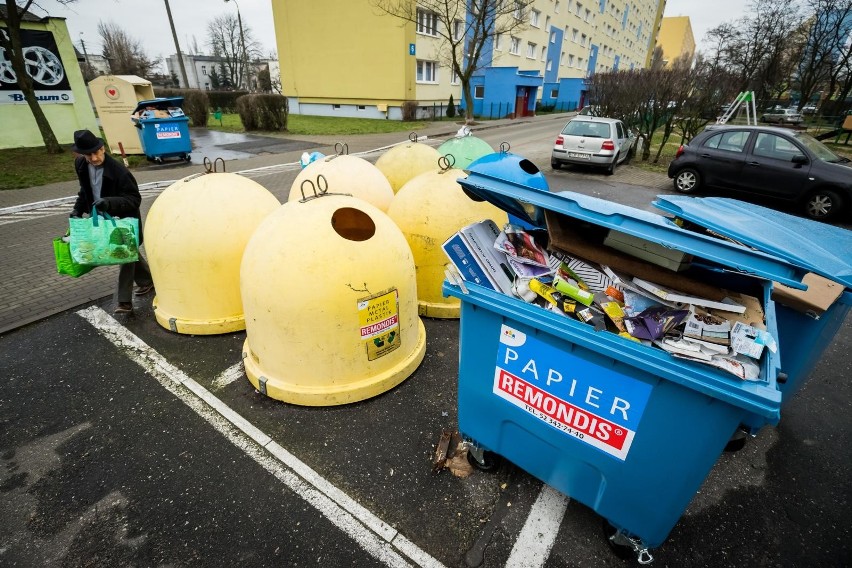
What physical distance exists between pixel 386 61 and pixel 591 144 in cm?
1827

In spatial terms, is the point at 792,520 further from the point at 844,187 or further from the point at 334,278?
the point at 844,187

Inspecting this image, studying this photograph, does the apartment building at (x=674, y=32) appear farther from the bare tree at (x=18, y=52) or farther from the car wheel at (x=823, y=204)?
the bare tree at (x=18, y=52)

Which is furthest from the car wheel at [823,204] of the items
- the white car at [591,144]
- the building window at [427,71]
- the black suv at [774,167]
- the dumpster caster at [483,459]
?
the building window at [427,71]

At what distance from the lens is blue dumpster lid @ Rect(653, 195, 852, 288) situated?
5.74 ft

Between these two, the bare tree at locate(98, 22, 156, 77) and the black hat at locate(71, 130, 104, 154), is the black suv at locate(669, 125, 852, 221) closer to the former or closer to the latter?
the black hat at locate(71, 130, 104, 154)

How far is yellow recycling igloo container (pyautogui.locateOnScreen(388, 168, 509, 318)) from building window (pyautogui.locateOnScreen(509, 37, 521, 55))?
36.4 m

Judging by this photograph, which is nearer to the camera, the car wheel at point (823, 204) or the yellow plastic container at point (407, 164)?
the yellow plastic container at point (407, 164)

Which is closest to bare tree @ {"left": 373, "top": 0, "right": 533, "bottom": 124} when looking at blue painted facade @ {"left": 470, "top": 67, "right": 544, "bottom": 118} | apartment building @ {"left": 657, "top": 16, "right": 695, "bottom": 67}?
blue painted facade @ {"left": 470, "top": 67, "right": 544, "bottom": 118}

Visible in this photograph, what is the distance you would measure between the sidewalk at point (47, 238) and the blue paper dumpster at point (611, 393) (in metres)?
5.11

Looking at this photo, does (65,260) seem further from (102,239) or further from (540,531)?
(540,531)

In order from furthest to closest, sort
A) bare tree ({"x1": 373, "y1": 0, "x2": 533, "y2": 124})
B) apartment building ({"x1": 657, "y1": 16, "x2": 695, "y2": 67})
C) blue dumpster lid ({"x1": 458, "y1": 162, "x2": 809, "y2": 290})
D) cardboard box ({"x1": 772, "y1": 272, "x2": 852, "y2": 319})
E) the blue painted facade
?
1. apartment building ({"x1": 657, "y1": 16, "x2": 695, "y2": 67})
2. the blue painted facade
3. bare tree ({"x1": 373, "y1": 0, "x2": 533, "y2": 124})
4. cardboard box ({"x1": 772, "y1": 272, "x2": 852, "y2": 319})
5. blue dumpster lid ({"x1": 458, "y1": 162, "x2": 809, "y2": 290})

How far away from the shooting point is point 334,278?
2805 millimetres

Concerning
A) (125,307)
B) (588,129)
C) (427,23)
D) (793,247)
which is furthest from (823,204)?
(427,23)

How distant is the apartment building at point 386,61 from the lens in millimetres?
25016
